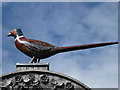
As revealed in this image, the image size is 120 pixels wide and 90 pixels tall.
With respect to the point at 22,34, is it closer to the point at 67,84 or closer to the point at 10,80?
the point at 10,80

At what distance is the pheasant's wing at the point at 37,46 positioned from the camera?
11.0 metres

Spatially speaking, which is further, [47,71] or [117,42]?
[117,42]

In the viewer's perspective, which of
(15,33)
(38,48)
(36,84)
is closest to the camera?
(36,84)

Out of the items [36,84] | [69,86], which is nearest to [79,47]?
[69,86]

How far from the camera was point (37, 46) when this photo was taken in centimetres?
1101

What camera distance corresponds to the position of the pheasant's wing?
11.0 metres

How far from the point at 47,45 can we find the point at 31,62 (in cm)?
91

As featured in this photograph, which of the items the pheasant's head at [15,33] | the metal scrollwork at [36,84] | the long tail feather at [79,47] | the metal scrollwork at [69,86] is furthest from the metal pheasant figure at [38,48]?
the metal scrollwork at [69,86]

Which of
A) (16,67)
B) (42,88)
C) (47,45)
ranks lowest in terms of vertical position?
(42,88)

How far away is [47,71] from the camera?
34.2 feet

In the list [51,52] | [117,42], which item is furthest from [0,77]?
A: [117,42]

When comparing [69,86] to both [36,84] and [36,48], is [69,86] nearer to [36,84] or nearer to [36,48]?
[36,84]

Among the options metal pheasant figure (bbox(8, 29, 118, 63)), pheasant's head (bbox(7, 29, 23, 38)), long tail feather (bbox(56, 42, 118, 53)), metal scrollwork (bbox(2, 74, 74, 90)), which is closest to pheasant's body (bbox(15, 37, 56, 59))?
metal pheasant figure (bbox(8, 29, 118, 63))

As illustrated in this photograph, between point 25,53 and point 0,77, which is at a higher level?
point 25,53
